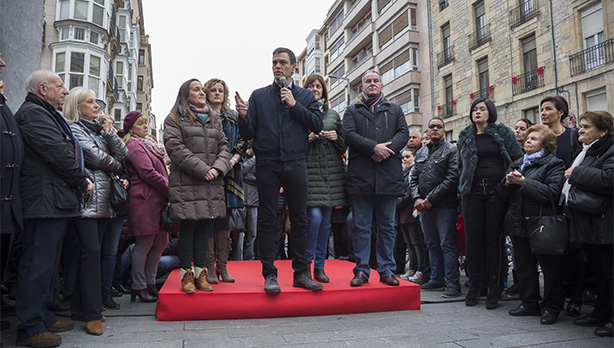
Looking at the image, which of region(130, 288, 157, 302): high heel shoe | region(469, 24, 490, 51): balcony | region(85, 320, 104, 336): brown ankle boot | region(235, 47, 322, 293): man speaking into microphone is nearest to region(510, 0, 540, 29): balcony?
region(469, 24, 490, 51): balcony

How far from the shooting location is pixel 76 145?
3.74 meters

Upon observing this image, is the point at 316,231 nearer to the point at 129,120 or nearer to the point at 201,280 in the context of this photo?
the point at 201,280

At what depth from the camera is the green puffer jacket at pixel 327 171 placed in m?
4.86

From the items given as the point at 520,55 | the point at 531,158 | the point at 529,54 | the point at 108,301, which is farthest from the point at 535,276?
the point at 520,55

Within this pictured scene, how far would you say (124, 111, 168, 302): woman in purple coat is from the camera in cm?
479

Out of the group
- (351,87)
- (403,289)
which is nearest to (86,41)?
(351,87)

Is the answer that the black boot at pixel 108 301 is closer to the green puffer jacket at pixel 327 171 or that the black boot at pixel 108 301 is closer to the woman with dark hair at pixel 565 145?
the green puffer jacket at pixel 327 171

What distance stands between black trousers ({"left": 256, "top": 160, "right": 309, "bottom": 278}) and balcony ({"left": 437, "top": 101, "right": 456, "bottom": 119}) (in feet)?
69.8

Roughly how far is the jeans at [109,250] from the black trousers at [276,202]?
1698 mm

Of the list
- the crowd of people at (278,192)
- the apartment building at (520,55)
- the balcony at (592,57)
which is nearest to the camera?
the crowd of people at (278,192)

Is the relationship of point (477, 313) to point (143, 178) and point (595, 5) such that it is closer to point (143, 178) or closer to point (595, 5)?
point (143, 178)

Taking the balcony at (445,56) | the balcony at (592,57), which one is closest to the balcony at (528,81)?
the balcony at (592,57)

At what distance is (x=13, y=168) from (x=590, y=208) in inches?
180

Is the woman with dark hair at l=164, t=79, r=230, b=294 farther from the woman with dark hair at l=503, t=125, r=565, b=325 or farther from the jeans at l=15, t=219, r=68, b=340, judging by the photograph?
the woman with dark hair at l=503, t=125, r=565, b=325
